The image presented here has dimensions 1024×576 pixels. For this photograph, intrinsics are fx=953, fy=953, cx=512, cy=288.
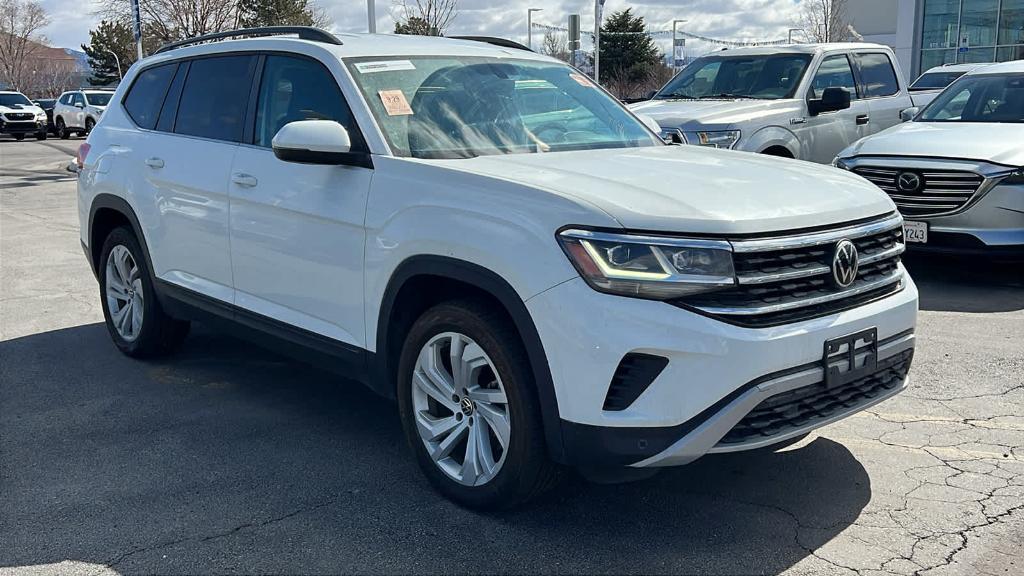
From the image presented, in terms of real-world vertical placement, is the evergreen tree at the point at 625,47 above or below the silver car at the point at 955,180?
above

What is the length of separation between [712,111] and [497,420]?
629 cm

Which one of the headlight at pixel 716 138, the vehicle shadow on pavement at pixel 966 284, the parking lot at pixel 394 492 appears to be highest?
the headlight at pixel 716 138

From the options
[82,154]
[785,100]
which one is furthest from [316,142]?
[785,100]

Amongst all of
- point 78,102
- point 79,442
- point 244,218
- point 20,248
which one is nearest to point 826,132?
point 244,218

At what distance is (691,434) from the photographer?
3.07 metres

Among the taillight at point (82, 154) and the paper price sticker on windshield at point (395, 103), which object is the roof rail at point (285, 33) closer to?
the paper price sticker on windshield at point (395, 103)

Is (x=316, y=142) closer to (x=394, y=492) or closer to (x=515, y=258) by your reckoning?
(x=515, y=258)

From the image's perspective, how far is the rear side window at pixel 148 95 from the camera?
5.66 metres

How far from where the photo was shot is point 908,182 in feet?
24.8

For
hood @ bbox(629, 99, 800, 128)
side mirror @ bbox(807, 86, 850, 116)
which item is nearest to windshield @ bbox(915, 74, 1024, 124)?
side mirror @ bbox(807, 86, 850, 116)

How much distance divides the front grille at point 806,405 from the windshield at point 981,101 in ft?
19.3

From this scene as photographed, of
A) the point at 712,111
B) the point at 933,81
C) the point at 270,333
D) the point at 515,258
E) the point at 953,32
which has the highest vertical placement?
the point at 953,32

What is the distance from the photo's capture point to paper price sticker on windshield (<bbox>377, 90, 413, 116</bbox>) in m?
4.15

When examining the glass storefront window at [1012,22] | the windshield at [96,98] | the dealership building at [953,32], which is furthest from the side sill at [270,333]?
the glass storefront window at [1012,22]
